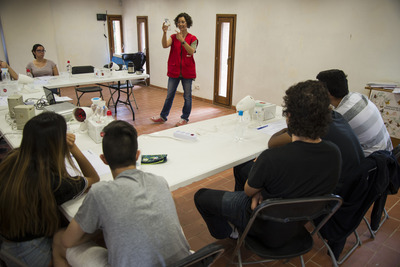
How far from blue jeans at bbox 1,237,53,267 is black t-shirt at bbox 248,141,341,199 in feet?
3.35

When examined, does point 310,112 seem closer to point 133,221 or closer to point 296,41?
point 133,221

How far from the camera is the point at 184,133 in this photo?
7.43 ft

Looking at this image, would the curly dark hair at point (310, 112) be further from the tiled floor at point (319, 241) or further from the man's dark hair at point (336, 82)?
the tiled floor at point (319, 241)

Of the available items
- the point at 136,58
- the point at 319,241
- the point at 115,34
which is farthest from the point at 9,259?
the point at 115,34

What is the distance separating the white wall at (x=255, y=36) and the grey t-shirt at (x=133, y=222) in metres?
3.81

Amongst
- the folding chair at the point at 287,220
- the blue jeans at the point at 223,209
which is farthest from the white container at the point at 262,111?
the folding chair at the point at 287,220

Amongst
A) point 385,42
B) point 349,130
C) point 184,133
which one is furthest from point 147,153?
point 385,42

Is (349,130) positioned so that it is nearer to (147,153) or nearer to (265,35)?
(147,153)

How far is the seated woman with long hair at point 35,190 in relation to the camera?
3.97ft

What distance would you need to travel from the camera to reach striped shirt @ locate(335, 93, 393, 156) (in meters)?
2.04

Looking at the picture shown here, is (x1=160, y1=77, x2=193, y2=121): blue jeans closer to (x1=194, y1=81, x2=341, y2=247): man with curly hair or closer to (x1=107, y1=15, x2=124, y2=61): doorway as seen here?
(x1=194, y1=81, x2=341, y2=247): man with curly hair

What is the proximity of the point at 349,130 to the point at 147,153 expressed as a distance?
4.26 feet

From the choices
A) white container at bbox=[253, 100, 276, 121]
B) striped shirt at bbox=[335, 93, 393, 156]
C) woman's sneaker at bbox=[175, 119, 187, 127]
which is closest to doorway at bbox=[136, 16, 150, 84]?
woman's sneaker at bbox=[175, 119, 187, 127]

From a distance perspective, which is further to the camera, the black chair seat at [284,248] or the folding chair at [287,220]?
the black chair seat at [284,248]
